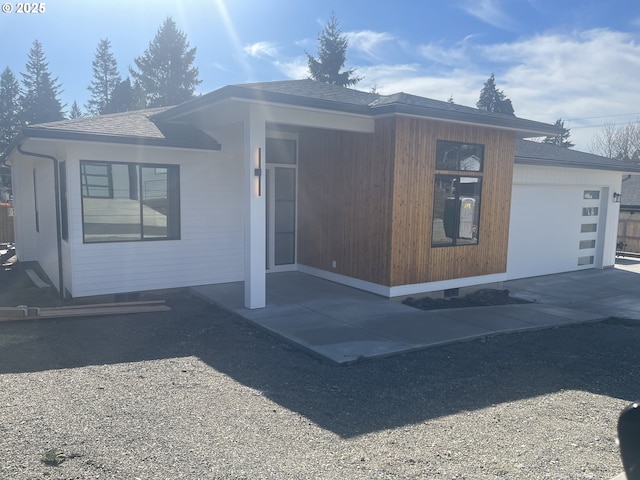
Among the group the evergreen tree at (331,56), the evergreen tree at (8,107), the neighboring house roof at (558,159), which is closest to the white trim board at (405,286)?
the neighboring house roof at (558,159)

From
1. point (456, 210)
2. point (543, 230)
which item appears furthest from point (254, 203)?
point (543, 230)

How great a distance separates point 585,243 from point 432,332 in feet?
28.7

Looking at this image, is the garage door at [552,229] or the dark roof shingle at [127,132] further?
the garage door at [552,229]

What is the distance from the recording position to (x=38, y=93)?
144 feet

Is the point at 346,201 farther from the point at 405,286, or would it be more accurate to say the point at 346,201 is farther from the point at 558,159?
the point at 558,159

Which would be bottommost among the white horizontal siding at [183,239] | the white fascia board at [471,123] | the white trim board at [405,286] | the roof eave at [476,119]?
the white trim board at [405,286]

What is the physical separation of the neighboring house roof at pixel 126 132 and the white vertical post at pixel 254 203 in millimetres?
1766

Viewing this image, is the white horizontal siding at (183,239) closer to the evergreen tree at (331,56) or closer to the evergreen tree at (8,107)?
the evergreen tree at (331,56)

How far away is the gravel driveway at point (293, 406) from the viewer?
138 inches

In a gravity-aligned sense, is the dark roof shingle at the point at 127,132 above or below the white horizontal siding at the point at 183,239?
above

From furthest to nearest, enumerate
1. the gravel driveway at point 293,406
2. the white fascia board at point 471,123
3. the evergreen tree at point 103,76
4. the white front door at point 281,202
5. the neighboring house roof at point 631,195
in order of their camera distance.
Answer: the evergreen tree at point 103,76, the neighboring house roof at point 631,195, the white front door at point 281,202, the white fascia board at point 471,123, the gravel driveway at point 293,406

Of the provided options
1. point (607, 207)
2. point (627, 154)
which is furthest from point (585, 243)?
point (627, 154)

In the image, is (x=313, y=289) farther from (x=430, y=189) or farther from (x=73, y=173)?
(x=73, y=173)

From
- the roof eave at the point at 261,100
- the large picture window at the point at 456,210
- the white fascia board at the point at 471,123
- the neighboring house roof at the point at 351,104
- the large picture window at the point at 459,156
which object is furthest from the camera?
the large picture window at the point at 456,210
